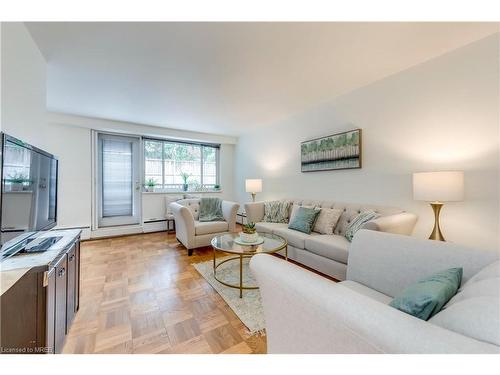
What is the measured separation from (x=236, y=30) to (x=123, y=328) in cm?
239

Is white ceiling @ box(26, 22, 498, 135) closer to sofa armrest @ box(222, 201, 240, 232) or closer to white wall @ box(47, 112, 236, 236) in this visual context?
white wall @ box(47, 112, 236, 236)

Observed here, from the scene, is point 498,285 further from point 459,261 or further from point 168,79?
point 168,79

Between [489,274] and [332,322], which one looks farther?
[489,274]

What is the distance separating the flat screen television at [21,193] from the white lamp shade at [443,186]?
112 inches

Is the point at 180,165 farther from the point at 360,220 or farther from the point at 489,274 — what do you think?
the point at 489,274

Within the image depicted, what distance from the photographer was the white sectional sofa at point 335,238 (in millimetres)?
1958

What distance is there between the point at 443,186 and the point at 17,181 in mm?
2959

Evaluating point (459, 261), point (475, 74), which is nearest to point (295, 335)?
point (459, 261)

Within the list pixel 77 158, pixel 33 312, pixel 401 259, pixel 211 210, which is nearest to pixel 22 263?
pixel 33 312

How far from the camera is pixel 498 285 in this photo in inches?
24.5

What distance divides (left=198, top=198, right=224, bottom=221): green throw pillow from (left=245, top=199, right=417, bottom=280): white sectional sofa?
37.1 inches

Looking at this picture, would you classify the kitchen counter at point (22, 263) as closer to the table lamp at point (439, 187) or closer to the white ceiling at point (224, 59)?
the white ceiling at point (224, 59)

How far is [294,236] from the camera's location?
8.34 ft

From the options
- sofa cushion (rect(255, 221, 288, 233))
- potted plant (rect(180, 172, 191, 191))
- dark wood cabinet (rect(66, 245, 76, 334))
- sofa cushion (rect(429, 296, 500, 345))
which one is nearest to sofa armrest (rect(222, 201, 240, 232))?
sofa cushion (rect(255, 221, 288, 233))
